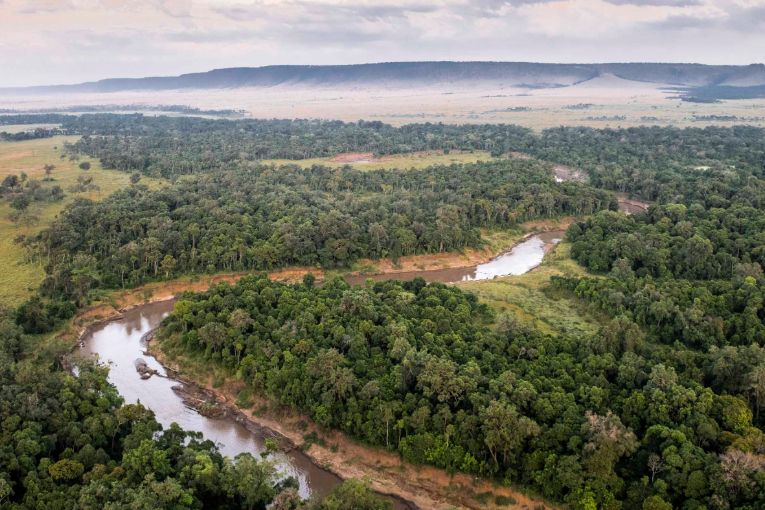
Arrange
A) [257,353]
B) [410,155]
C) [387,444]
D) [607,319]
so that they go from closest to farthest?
[387,444]
[257,353]
[607,319]
[410,155]

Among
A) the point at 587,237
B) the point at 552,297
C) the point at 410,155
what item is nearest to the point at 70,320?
the point at 552,297

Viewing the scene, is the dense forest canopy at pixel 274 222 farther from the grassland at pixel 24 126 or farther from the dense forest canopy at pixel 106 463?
the grassland at pixel 24 126

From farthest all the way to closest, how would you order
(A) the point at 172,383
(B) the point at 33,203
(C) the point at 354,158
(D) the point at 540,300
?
(C) the point at 354,158, (B) the point at 33,203, (D) the point at 540,300, (A) the point at 172,383

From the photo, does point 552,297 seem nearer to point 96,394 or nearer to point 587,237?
point 587,237

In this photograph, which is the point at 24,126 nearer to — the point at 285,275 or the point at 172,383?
the point at 285,275

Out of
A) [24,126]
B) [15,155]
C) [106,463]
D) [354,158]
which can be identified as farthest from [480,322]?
[24,126]

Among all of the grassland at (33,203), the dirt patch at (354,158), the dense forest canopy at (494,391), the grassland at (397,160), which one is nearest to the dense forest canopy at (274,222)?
the grassland at (33,203)

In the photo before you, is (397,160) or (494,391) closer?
(494,391)
